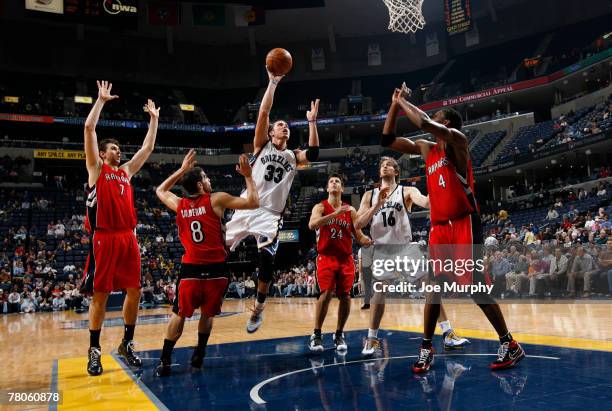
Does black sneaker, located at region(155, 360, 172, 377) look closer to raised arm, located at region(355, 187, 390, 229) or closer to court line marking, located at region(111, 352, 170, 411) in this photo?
court line marking, located at region(111, 352, 170, 411)

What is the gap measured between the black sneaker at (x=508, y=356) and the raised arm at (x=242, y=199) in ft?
8.30

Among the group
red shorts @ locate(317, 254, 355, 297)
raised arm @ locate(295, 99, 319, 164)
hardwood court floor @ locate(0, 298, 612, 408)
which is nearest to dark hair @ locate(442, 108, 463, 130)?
raised arm @ locate(295, 99, 319, 164)

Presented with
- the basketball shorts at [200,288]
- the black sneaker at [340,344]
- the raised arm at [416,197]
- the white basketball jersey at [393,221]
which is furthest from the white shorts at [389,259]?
the basketball shorts at [200,288]

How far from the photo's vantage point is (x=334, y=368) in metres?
4.97

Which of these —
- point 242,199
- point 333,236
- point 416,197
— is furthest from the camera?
point 333,236

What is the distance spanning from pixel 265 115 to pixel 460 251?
7.83ft

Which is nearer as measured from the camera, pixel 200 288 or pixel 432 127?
pixel 432 127

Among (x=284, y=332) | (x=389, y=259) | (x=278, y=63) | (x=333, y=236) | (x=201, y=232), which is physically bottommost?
(x=284, y=332)

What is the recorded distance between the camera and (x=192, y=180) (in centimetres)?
523

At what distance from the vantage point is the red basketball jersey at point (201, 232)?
5145 millimetres

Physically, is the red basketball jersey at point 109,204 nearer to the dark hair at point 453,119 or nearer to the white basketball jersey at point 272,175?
the white basketball jersey at point 272,175

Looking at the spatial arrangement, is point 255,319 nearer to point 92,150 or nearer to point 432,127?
point 92,150

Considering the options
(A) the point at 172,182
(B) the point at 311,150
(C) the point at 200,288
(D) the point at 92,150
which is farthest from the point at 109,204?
(B) the point at 311,150

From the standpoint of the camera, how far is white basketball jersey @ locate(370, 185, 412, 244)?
20.1 feet
